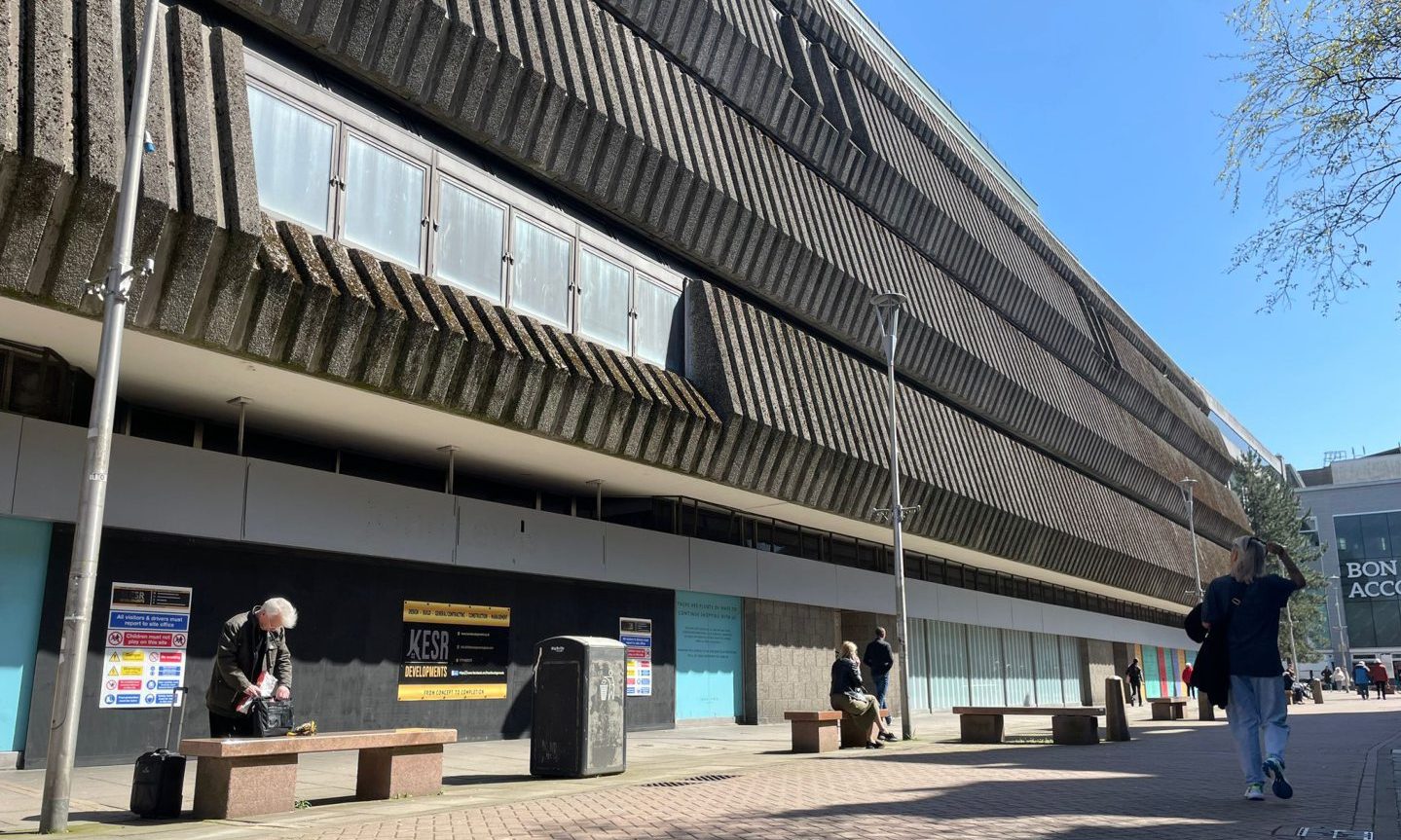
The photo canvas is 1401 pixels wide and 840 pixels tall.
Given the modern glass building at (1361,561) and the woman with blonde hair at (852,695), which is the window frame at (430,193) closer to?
the woman with blonde hair at (852,695)

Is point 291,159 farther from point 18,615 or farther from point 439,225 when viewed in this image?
point 18,615

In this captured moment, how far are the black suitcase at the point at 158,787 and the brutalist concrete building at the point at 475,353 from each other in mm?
4981

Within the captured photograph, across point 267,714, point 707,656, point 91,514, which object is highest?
point 91,514

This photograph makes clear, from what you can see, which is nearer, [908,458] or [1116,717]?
[1116,717]

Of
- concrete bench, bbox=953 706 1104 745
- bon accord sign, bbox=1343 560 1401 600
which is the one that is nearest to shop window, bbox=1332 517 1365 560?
bon accord sign, bbox=1343 560 1401 600

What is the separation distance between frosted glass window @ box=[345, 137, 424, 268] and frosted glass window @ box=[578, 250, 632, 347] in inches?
140

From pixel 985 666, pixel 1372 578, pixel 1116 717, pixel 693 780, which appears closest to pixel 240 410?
pixel 693 780

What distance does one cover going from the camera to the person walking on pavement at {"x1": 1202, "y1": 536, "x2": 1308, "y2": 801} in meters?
8.39

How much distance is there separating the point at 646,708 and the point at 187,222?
12.7 metres

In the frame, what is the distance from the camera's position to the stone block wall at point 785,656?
76.6ft

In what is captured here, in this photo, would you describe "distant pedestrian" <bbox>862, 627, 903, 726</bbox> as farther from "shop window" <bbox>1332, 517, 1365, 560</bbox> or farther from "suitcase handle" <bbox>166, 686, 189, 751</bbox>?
"shop window" <bbox>1332, 517, 1365, 560</bbox>

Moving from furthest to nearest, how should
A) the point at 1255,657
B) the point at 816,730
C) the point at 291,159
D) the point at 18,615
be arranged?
the point at 816,730, the point at 291,159, the point at 18,615, the point at 1255,657

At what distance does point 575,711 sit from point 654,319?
384 inches

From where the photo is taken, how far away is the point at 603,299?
18.5 metres
